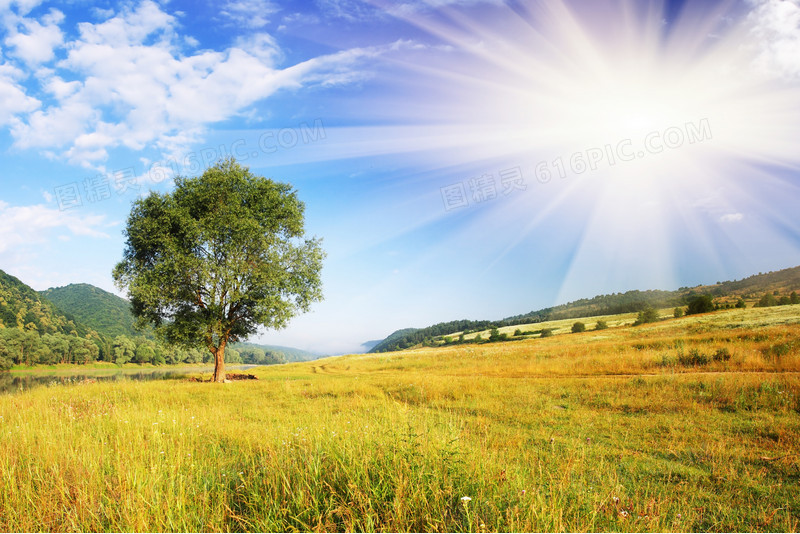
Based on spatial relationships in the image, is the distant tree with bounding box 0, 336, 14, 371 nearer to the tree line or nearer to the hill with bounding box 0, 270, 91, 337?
the tree line

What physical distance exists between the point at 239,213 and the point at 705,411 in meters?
23.9

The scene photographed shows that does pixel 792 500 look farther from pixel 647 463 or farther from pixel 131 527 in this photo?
pixel 131 527

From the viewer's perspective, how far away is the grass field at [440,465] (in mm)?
3568

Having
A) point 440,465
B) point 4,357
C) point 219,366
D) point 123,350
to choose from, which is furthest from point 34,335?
point 440,465

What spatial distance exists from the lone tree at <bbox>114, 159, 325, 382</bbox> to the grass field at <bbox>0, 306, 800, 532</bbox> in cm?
917

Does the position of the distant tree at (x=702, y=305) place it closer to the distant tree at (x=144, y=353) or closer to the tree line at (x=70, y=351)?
the tree line at (x=70, y=351)

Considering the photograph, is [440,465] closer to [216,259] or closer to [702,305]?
[216,259]

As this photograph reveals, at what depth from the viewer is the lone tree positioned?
71.8 feet

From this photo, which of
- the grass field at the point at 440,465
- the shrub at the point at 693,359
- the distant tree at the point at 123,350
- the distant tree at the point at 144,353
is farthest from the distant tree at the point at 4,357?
the shrub at the point at 693,359

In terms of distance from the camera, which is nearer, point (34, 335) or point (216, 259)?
point (216, 259)

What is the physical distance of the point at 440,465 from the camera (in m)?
4.04

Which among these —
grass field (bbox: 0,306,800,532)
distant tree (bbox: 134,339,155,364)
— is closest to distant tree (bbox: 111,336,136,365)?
distant tree (bbox: 134,339,155,364)

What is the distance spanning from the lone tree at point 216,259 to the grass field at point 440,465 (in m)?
9.17

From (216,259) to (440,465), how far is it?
22432 millimetres
